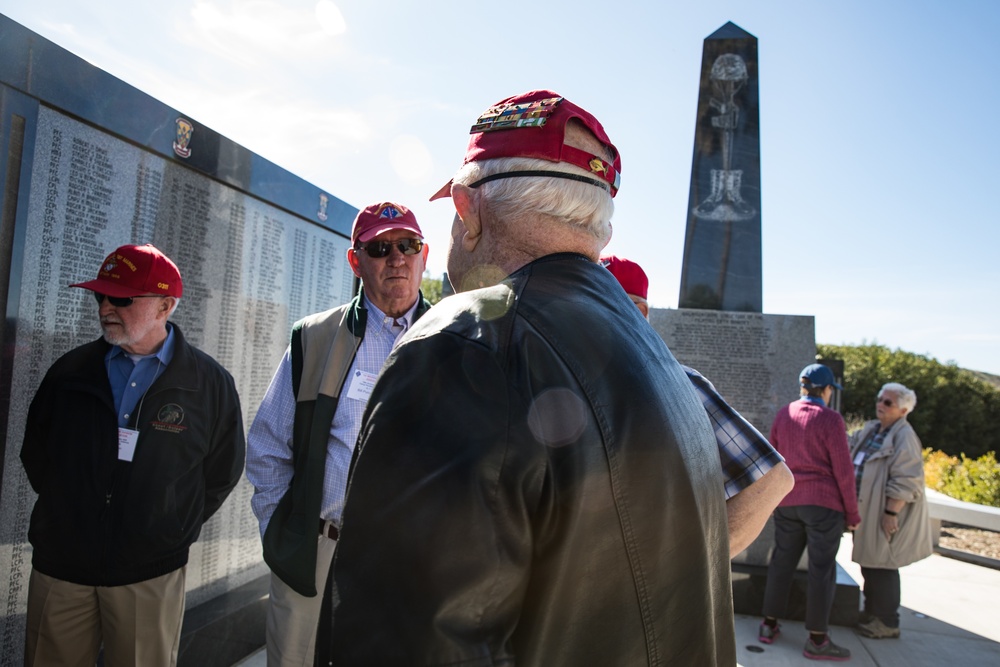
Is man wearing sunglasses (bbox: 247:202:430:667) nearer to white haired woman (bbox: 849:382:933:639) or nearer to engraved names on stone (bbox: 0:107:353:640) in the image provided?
engraved names on stone (bbox: 0:107:353:640)

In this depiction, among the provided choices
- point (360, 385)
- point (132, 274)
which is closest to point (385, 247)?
point (360, 385)

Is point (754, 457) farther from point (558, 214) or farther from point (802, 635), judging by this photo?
point (802, 635)

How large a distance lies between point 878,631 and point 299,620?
4.56m

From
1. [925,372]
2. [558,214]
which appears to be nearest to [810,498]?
[558,214]

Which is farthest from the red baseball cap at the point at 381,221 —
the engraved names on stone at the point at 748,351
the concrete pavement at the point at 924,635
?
the engraved names on stone at the point at 748,351

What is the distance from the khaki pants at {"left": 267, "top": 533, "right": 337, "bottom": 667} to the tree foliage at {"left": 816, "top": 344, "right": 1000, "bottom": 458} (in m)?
17.4

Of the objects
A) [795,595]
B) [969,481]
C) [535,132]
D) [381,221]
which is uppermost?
[381,221]

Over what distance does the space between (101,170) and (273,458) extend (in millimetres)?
1509

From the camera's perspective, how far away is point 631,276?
114 inches

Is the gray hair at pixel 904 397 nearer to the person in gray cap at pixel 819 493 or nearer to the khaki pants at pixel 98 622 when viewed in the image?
the person in gray cap at pixel 819 493

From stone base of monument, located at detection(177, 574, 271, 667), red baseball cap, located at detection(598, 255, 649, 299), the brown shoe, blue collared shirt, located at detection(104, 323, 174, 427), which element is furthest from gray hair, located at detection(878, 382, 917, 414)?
blue collared shirt, located at detection(104, 323, 174, 427)

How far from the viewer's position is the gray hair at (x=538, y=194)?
114cm

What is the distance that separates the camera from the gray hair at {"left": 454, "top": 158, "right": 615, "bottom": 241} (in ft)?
3.73

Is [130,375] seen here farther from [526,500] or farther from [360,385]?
[526,500]
